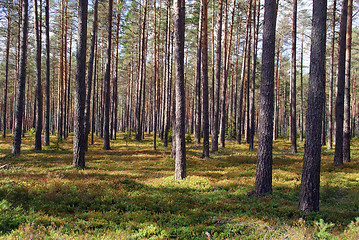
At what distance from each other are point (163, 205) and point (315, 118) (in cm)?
467

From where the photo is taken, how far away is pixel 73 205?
6.12m

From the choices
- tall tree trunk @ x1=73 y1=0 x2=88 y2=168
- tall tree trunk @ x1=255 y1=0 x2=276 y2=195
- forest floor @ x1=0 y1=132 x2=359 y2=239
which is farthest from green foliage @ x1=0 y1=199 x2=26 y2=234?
tall tree trunk @ x1=255 y1=0 x2=276 y2=195

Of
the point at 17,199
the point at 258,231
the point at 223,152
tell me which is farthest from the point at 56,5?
the point at 258,231

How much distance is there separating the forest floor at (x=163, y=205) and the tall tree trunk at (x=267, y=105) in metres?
0.69

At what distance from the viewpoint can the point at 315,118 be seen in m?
6.09

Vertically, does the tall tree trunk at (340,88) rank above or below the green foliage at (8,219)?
above

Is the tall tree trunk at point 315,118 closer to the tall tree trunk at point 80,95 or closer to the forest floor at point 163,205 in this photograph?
the forest floor at point 163,205

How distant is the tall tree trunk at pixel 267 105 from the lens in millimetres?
7508

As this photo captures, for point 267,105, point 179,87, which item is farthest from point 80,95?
point 267,105

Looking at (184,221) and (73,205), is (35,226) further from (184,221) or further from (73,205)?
(184,221)

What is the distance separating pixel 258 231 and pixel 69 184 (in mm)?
6134

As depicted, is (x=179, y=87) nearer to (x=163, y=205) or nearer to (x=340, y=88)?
(x=163, y=205)

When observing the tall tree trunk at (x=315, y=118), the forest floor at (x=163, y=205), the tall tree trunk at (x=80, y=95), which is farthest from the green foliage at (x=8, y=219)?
the tall tree trunk at (x=315, y=118)

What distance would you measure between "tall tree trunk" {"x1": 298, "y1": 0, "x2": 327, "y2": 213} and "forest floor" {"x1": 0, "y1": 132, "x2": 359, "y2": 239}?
533 millimetres
